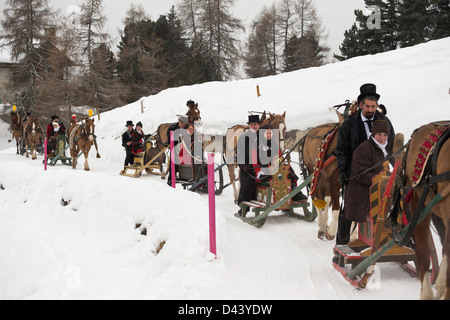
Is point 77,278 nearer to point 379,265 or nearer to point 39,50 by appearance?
point 379,265

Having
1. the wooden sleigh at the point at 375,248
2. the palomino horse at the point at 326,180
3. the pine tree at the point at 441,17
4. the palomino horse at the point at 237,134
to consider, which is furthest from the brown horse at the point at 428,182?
the pine tree at the point at 441,17

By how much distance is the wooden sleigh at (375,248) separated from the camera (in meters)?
3.94

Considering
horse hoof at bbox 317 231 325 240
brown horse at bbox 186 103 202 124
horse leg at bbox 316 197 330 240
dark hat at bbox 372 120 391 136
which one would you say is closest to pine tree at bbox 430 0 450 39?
brown horse at bbox 186 103 202 124

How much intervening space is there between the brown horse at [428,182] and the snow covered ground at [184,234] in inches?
27.2

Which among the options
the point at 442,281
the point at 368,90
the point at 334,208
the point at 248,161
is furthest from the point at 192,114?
the point at 442,281

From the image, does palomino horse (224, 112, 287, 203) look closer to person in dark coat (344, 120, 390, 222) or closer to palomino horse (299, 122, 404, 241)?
palomino horse (299, 122, 404, 241)

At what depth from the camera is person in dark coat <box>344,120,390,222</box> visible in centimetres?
434

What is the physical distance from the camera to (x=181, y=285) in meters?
4.14

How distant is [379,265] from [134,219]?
4867 millimetres

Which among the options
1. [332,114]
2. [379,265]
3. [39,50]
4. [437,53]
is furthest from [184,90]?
[379,265]

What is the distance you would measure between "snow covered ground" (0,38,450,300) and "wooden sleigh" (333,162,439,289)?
162mm

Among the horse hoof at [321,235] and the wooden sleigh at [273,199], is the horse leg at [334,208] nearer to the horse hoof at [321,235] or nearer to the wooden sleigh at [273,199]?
the horse hoof at [321,235]

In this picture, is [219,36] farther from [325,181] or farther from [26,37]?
[325,181]
